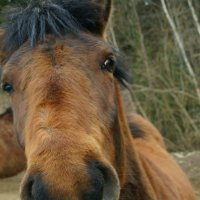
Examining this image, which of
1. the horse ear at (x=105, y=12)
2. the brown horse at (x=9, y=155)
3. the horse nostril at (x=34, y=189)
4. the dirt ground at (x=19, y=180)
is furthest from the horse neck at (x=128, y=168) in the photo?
the dirt ground at (x=19, y=180)

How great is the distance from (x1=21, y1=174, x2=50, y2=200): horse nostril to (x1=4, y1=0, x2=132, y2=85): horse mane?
82 centimetres

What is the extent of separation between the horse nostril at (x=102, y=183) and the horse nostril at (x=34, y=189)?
0.55 feet

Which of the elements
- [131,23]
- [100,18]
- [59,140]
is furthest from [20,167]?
[131,23]

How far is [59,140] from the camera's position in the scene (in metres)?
2.38

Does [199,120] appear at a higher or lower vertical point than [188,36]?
lower

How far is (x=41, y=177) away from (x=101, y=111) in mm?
577

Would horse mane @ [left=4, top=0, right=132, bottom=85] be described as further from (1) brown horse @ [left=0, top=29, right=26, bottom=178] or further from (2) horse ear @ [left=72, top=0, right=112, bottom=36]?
(1) brown horse @ [left=0, top=29, right=26, bottom=178]

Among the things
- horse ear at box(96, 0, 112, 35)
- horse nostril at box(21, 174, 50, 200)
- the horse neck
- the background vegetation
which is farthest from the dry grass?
horse nostril at box(21, 174, 50, 200)

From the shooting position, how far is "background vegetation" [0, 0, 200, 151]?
43.1ft

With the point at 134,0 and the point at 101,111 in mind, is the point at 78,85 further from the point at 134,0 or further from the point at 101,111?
the point at 134,0

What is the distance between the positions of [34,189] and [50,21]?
98 cm

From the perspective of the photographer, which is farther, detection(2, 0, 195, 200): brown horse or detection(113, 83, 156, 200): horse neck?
detection(113, 83, 156, 200): horse neck

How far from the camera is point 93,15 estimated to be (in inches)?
125

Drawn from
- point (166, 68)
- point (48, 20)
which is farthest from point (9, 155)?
point (166, 68)
